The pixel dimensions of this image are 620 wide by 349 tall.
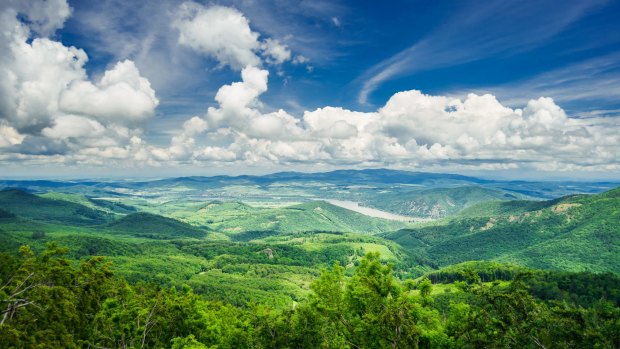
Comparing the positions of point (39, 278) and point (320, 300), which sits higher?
point (39, 278)

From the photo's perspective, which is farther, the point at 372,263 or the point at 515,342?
the point at 372,263

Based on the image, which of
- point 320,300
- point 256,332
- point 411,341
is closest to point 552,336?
point 411,341

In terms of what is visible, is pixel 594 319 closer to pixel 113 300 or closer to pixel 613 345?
pixel 613 345

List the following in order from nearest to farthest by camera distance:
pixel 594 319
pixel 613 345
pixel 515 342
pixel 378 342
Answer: pixel 613 345
pixel 515 342
pixel 594 319
pixel 378 342

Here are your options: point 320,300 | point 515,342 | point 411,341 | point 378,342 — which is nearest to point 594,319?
point 515,342

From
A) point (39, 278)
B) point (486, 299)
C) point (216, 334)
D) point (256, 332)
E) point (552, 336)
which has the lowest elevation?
point (216, 334)

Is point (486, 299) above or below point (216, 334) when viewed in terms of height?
above

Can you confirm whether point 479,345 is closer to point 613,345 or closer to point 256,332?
point 613,345

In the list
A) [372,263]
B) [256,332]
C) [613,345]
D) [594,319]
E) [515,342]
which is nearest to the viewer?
[613,345]

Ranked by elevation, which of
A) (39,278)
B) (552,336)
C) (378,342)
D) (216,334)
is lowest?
(216,334)
